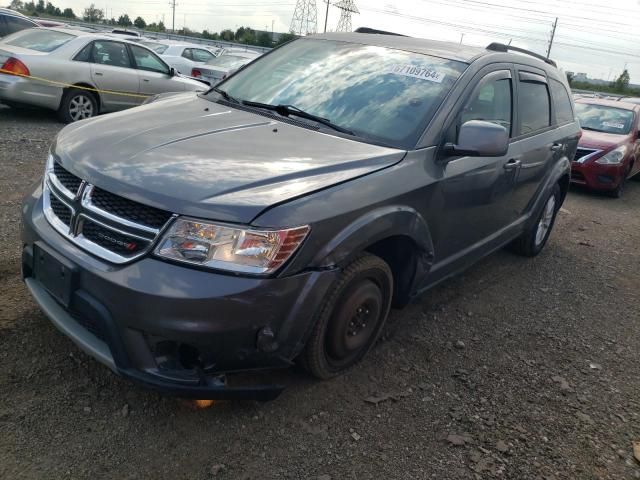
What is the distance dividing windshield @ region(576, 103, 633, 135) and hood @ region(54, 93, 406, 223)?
27.0ft

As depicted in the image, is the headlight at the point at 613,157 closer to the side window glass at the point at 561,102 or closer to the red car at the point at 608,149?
the red car at the point at 608,149

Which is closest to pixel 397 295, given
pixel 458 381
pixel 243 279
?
pixel 458 381

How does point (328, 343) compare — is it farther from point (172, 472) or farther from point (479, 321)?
point (479, 321)

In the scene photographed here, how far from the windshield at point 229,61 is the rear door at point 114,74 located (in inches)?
171

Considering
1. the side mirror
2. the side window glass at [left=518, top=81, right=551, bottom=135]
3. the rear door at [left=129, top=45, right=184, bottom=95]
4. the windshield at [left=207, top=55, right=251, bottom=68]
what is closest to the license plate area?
the side mirror

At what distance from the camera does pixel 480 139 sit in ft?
10.2

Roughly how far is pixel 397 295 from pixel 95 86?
24.8 ft

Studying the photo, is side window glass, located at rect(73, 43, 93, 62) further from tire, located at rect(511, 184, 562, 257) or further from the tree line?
the tree line

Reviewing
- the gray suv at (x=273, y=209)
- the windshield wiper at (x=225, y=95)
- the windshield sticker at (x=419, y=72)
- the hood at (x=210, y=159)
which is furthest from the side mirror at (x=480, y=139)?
the windshield wiper at (x=225, y=95)

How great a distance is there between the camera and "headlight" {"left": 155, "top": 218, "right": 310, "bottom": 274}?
7.48 feet

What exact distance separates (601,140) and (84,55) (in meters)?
8.42

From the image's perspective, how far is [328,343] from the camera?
2.90m

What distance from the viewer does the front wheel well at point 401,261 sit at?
3.16m

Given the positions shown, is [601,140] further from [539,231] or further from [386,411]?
[386,411]
